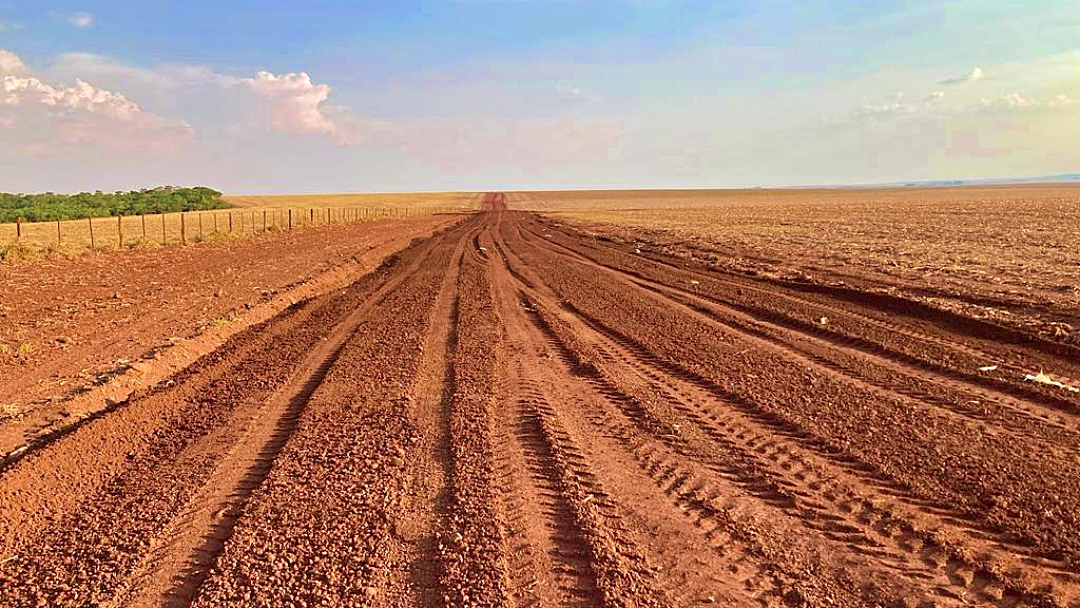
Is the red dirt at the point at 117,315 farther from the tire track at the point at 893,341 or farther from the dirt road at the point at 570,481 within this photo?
the tire track at the point at 893,341

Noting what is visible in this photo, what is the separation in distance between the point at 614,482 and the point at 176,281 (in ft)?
46.8

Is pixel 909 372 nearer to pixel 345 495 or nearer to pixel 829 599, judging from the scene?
pixel 829 599

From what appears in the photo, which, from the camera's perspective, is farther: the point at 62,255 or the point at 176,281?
the point at 62,255

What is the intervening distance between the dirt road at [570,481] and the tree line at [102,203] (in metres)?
70.5

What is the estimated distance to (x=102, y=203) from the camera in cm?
8656

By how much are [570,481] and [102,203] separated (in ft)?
331

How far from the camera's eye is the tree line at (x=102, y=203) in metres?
70.4

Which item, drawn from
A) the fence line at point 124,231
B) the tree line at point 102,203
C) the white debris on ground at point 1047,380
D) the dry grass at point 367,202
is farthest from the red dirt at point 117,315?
the dry grass at point 367,202

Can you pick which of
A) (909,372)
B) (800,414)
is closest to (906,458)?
(800,414)

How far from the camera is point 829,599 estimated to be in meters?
3.21

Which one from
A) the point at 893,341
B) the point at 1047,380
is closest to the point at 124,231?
the point at 893,341

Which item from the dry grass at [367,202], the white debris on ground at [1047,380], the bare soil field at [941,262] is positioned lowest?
the white debris on ground at [1047,380]

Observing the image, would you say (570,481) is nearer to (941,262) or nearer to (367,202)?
(941,262)

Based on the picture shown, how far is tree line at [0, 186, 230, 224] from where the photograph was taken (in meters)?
70.4
